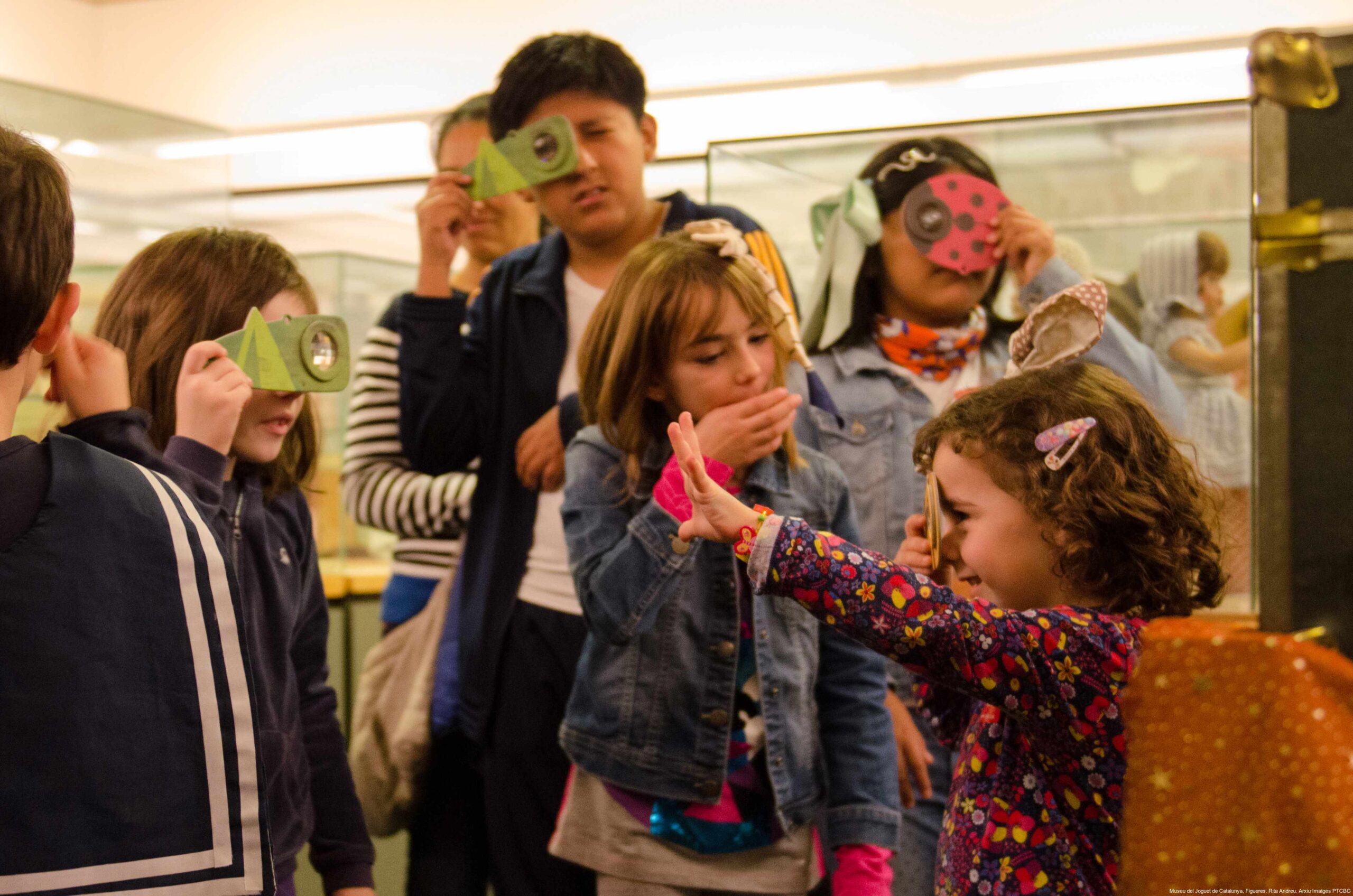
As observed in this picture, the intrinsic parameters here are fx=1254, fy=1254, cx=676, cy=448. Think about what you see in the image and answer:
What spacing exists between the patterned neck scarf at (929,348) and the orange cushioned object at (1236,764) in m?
0.84

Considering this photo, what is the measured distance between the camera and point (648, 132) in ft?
5.88

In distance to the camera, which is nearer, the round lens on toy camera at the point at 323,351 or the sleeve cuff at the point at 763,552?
the sleeve cuff at the point at 763,552

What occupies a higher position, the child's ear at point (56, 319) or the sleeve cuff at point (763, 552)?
the child's ear at point (56, 319)

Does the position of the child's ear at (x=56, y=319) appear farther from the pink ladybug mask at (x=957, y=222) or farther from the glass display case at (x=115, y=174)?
the pink ladybug mask at (x=957, y=222)

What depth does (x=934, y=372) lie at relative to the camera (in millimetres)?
1643

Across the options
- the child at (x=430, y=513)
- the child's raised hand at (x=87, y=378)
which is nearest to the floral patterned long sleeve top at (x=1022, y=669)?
the child's raised hand at (x=87, y=378)

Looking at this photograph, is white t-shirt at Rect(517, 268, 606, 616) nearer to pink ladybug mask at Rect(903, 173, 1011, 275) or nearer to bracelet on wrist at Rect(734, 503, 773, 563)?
pink ladybug mask at Rect(903, 173, 1011, 275)

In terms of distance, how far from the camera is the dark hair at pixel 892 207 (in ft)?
5.57

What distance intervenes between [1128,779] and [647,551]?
587 mm

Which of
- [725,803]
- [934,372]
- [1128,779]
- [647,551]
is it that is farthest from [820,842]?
[1128,779]

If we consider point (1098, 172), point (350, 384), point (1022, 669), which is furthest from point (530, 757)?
point (350, 384)

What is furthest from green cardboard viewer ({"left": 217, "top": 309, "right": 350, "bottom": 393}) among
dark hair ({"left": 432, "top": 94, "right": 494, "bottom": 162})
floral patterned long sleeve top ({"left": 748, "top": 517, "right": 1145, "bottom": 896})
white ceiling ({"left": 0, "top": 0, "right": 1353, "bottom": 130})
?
white ceiling ({"left": 0, "top": 0, "right": 1353, "bottom": 130})

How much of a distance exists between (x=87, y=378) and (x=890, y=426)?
38.6 inches

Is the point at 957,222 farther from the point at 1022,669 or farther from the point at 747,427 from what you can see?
the point at 1022,669
